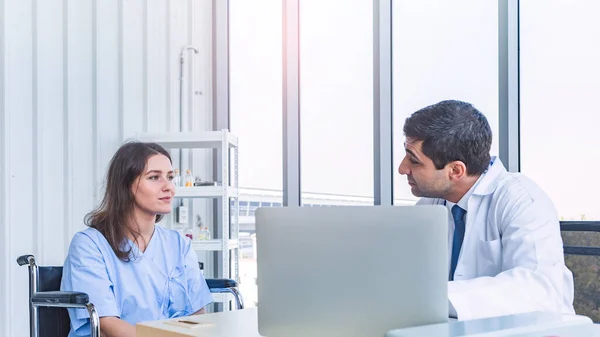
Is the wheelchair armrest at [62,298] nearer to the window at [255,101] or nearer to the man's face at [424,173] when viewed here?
the man's face at [424,173]

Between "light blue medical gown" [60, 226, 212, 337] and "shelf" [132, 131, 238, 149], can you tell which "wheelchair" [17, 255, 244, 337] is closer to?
"light blue medical gown" [60, 226, 212, 337]

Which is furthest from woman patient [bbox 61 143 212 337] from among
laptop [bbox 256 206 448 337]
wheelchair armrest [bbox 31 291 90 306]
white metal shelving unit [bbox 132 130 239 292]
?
white metal shelving unit [bbox 132 130 239 292]

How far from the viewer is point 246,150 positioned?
12.7 feet

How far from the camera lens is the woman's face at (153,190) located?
207 cm

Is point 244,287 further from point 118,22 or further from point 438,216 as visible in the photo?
point 438,216

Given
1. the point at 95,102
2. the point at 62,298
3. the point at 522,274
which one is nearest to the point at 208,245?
the point at 95,102

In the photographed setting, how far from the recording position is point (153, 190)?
2.07 m

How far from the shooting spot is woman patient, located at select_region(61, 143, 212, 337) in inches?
73.3

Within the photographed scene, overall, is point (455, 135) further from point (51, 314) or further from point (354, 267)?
point (51, 314)

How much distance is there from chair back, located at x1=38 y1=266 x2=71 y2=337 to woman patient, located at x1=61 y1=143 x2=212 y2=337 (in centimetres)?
6

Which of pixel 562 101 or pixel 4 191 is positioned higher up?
pixel 562 101

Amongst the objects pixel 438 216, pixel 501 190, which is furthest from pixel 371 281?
pixel 501 190

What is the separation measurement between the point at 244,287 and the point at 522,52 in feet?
6.78

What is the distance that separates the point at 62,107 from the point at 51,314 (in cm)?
106
